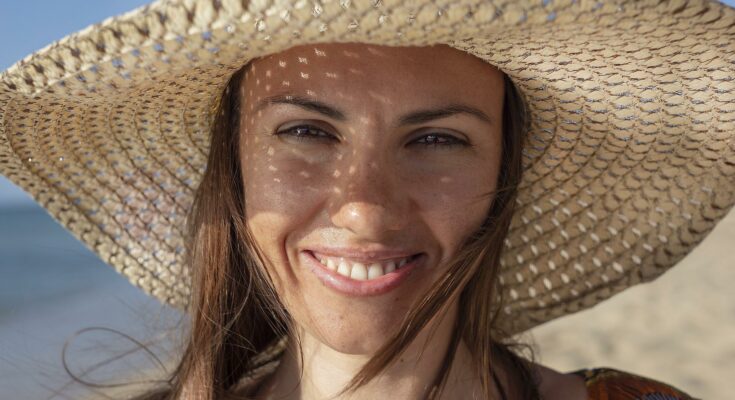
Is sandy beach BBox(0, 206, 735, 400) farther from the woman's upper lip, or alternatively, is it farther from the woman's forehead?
the woman's forehead

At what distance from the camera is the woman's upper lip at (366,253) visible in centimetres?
152

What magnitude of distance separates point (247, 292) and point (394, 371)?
0.40 m

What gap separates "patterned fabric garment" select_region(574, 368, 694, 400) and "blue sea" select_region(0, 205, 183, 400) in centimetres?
109

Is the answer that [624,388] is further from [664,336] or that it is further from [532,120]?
[664,336]

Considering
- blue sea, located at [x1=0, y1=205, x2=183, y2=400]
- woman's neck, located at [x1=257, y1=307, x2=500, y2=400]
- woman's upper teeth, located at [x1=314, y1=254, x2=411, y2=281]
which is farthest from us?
blue sea, located at [x1=0, y1=205, x2=183, y2=400]

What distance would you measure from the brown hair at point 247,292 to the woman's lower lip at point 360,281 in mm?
73

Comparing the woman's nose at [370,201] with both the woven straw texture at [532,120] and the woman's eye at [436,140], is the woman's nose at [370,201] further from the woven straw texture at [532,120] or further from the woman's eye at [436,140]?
the woven straw texture at [532,120]

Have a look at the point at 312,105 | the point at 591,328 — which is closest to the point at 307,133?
the point at 312,105

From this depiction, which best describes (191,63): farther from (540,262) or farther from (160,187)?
(540,262)

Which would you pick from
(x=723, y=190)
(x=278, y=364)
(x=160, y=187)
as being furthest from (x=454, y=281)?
(x=160, y=187)

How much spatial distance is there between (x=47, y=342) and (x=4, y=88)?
527 cm

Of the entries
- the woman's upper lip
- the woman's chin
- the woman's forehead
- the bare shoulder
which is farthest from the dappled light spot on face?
the bare shoulder

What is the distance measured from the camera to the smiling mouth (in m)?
1.54

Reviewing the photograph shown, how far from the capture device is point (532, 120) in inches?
68.9
